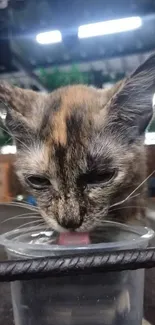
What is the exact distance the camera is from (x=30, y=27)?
1.69 meters

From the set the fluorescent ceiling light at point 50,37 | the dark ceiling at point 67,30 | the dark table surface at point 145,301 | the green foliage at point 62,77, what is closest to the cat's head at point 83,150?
the dark table surface at point 145,301

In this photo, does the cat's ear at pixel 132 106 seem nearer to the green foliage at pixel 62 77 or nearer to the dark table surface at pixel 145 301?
the dark table surface at pixel 145 301

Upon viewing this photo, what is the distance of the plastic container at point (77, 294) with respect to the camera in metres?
0.55

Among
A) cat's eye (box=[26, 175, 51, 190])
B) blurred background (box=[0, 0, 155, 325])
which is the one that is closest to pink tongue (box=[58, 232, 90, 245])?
cat's eye (box=[26, 175, 51, 190])

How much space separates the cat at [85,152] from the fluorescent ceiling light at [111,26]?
81 centimetres

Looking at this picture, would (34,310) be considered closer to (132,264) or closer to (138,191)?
(132,264)

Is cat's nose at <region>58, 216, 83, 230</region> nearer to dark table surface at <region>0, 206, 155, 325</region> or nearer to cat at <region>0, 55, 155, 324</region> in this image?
cat at <region>0, 55, 155, 324</region>

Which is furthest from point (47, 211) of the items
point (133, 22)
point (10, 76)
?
point (133, 22)

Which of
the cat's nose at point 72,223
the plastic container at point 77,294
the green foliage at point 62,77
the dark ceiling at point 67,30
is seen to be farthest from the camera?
the dark ceiling at point 67,30

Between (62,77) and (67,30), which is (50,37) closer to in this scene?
(67,30)

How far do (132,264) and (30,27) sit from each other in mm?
1373

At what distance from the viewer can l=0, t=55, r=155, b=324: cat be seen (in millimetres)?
739

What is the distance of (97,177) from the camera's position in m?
0.76

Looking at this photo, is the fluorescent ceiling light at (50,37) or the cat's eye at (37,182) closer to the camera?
the cat's eye at (37,182)
